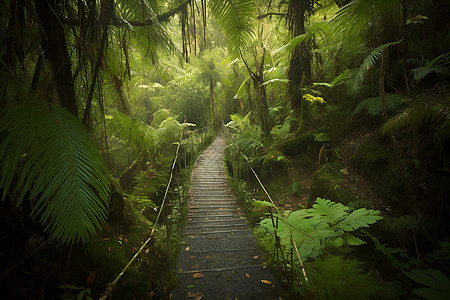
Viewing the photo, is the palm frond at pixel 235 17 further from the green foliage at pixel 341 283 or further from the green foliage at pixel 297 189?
the green foliage at pixel 297 189

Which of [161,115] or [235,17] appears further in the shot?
[161,115]

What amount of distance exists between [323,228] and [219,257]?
4.66 feet

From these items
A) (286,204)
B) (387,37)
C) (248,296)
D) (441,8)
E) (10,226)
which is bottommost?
(286,204)

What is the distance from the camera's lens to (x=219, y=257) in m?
2.62

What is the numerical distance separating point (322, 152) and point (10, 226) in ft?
15.8

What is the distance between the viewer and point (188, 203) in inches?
175

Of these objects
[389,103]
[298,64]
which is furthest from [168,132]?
[389,103]

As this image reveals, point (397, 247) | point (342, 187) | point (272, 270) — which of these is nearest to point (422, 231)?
point (397, 247)

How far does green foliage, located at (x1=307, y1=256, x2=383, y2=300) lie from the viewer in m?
1.42

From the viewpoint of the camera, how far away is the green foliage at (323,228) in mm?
1947

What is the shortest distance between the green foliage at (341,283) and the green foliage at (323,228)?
0.25m

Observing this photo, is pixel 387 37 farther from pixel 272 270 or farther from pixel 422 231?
pixel 272 270

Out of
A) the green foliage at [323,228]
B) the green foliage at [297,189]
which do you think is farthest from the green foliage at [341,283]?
the green foliage at [297,189]

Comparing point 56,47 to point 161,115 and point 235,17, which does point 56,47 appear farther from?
point 161,115
